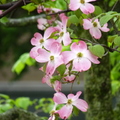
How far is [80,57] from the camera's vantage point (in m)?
1.11

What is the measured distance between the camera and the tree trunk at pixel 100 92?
6.35 feet

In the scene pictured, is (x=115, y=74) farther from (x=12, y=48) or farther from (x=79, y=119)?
(x=12, y=48)

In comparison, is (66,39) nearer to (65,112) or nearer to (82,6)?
(82,6)

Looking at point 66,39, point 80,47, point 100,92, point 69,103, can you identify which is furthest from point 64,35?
point 100,92

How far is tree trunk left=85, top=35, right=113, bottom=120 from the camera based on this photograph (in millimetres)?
1936

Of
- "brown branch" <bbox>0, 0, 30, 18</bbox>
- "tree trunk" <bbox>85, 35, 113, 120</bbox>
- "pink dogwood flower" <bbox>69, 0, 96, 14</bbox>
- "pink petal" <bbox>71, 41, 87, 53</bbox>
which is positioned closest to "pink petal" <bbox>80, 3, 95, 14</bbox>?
"pink dogwood flower" <bbox>69, 0, 96, 14</bbox>

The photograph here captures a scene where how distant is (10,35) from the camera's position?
955 centimetres

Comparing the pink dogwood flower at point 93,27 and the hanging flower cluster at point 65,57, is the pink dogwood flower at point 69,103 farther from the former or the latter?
the pink dogwood flower at point 93,27

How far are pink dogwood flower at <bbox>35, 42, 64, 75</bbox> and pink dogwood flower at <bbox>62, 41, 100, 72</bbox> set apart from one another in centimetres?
3

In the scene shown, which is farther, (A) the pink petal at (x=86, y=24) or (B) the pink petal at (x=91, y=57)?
(A) the pink petal at (x=86, y=24)

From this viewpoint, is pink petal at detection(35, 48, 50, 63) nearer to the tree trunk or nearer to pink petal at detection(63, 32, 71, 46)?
pink petal at detection(63, 32, 71, 46)

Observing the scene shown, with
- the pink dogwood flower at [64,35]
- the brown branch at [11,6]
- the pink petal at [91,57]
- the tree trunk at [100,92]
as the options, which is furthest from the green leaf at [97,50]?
the tree trunk at [100,92]

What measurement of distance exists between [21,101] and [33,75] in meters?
12.8

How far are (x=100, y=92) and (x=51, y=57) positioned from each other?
2.82 feet
